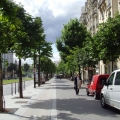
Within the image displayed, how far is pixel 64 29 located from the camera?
5534cm

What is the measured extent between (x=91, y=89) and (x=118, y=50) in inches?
171

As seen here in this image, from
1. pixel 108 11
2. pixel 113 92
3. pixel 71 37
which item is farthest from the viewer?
pixel 71 37

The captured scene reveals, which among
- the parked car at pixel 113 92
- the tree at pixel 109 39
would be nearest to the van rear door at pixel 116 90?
the parked car at pixel 113 92

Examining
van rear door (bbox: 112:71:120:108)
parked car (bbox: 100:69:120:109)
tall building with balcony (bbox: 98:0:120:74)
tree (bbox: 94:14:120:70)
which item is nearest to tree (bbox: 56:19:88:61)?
tall building with balcony (bbox: 98:0:120:74)

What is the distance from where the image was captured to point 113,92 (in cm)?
1120

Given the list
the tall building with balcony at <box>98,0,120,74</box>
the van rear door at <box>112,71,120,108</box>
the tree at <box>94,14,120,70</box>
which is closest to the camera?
the van rear door at <box>112,71,120,108</box>

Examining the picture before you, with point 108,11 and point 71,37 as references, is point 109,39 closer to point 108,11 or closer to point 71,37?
point 108,11

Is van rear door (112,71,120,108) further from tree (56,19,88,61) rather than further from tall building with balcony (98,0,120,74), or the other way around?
tree (56,19,88,61)

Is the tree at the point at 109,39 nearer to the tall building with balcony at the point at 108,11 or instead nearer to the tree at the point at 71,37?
the tall building with balcony at the point at 108,11

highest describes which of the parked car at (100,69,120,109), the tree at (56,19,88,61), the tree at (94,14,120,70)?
the tree at (56,19,88,61)

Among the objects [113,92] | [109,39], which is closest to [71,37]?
[109,39]

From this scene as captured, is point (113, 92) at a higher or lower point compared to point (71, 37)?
lower

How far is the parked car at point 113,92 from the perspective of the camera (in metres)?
10.6

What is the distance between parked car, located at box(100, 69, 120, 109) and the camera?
1065cm
